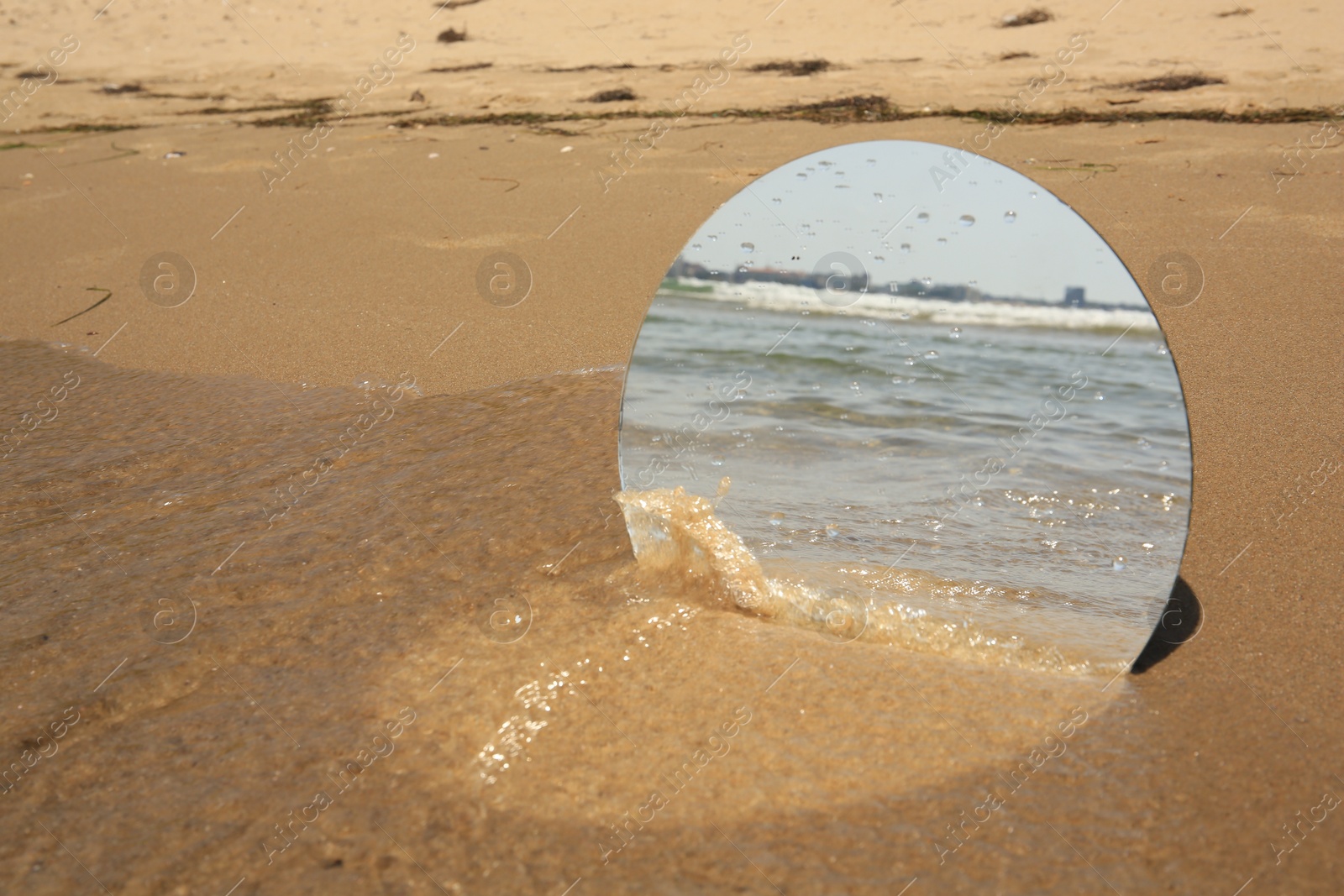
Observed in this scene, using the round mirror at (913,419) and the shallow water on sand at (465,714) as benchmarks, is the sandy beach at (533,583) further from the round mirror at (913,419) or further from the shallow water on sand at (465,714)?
the round mirror at (913,419)

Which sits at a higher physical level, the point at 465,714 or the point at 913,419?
the point at 913,419

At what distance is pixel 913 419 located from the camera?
6.53ft

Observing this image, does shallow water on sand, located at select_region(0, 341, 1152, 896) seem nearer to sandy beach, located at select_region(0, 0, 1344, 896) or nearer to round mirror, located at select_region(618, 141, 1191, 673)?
sandy beach, located at select_region(0, 0, 1344, 896)

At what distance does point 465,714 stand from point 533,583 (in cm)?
36

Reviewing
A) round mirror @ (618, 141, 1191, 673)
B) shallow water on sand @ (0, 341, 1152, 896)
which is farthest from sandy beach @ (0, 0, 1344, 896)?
round mirror @ (618, 141, 1191, 673)

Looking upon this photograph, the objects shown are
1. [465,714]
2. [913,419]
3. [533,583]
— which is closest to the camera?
[465,714]

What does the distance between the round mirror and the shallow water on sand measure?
11cm

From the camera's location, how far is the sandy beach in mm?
1199

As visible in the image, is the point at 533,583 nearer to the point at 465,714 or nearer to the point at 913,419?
the point at 465,714

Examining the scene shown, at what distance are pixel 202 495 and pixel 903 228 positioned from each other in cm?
156

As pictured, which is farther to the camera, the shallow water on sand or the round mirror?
the round mirror

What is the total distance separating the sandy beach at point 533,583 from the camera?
120 cm

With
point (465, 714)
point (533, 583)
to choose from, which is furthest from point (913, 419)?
point (465, 714)

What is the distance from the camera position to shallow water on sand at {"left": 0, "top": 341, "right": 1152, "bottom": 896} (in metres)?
1.17
